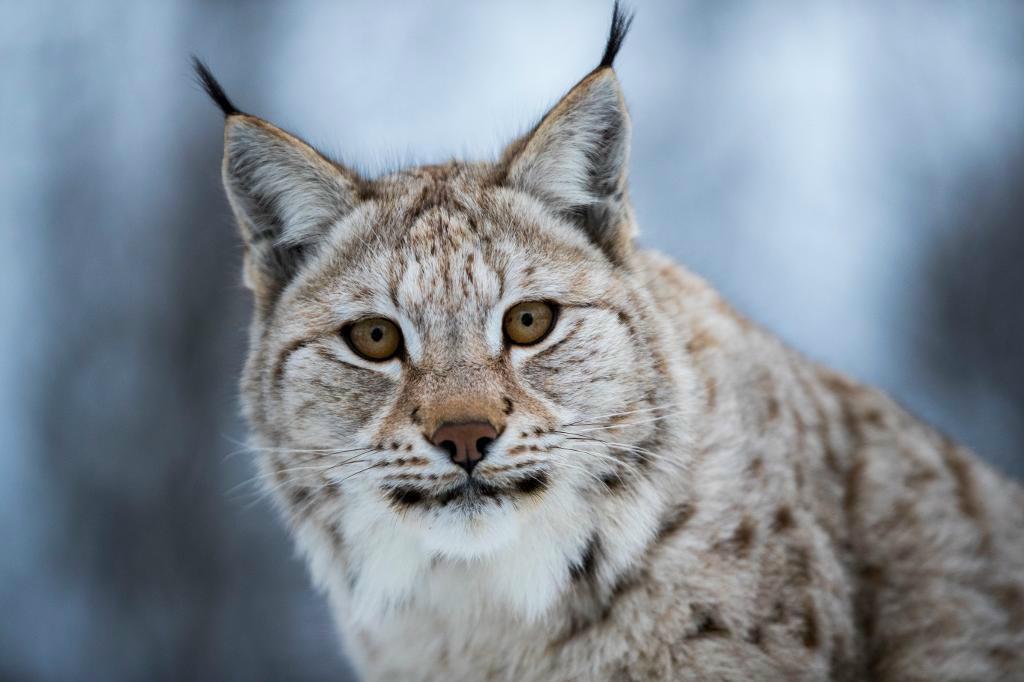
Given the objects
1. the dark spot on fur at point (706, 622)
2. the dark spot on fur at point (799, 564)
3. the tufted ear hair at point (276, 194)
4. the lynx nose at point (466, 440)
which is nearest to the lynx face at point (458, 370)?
the lynx nose at point (466, 440)

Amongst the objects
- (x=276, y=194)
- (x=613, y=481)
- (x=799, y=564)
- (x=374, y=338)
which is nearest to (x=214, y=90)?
(x=276, y=194)

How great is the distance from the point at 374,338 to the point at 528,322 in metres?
0.60

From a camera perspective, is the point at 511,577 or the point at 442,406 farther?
the point at 511,577

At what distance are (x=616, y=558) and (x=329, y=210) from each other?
74.3 inches

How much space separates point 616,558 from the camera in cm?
385

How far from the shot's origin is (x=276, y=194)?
4.30 metres

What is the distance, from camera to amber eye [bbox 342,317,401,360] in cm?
385

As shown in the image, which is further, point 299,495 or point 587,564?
point 299,495

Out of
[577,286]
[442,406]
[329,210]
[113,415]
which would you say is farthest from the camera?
[113,415]

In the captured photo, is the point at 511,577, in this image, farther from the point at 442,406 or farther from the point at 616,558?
the point at 442,406

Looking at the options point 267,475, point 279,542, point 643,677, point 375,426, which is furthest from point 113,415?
point 643,677

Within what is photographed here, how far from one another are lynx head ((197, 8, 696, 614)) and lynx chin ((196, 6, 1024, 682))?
0.4 inches

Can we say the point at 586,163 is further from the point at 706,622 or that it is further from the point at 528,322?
the point at 706,622

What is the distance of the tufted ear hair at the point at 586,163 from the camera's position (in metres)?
3.95
